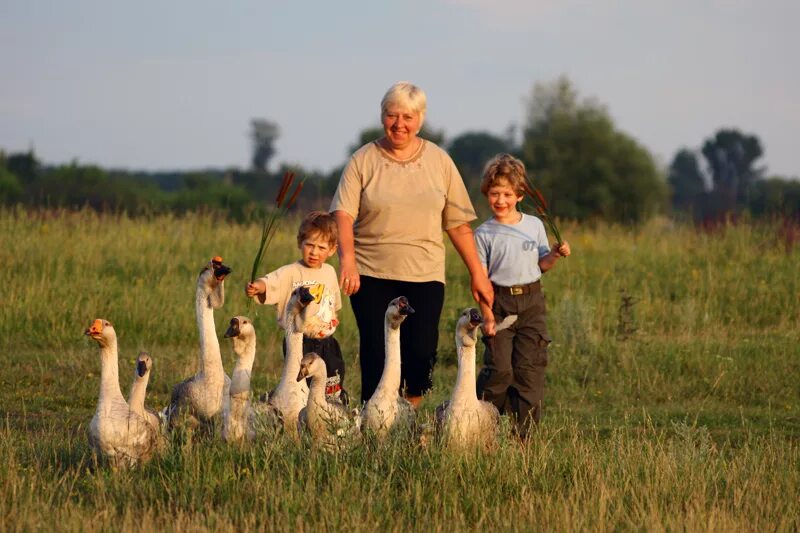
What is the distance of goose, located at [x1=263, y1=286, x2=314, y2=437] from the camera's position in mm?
6676

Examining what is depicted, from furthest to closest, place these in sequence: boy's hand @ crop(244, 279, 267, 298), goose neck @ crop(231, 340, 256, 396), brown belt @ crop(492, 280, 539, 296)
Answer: brown belt @ crop(492, 280, 539, 296) → boy's hand @ crop(244, 279, 267, 298) → goose neck @ crop(231, 340, 256, 396)

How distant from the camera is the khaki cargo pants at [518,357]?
7844 millimetres

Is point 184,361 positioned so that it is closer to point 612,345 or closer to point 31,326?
point 31,326

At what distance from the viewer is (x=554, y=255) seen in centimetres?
779

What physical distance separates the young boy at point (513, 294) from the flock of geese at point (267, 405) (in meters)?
1.02

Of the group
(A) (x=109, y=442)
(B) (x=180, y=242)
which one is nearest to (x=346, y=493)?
(A) (x=109, y=442)

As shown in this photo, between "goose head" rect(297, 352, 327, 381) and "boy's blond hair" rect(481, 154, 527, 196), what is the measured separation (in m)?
1.88

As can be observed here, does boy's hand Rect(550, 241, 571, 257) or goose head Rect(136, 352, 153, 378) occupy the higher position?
boy's hand Rect(550, 241, 571, 257)

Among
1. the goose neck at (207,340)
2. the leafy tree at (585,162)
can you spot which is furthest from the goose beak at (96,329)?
the leafy tree at (585,162)

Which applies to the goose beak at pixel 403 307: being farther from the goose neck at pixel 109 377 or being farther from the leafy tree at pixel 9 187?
the leafy tree at pixel 9 187

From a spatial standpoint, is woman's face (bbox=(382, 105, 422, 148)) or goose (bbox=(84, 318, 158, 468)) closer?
goose (bbox=(84, 318, 158, 468))

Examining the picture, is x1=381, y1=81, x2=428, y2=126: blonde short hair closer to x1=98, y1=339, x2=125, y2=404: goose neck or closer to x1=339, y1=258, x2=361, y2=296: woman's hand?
x1=339, y1=258, x2=361, y2=296: woman's hand

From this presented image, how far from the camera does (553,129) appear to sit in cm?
4075

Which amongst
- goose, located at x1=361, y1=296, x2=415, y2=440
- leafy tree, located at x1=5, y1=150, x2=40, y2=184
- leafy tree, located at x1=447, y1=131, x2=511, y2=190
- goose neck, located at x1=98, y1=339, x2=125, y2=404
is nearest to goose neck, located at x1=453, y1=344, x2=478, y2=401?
goose, located at x1=361, y1=296, x2=415, y2=440
